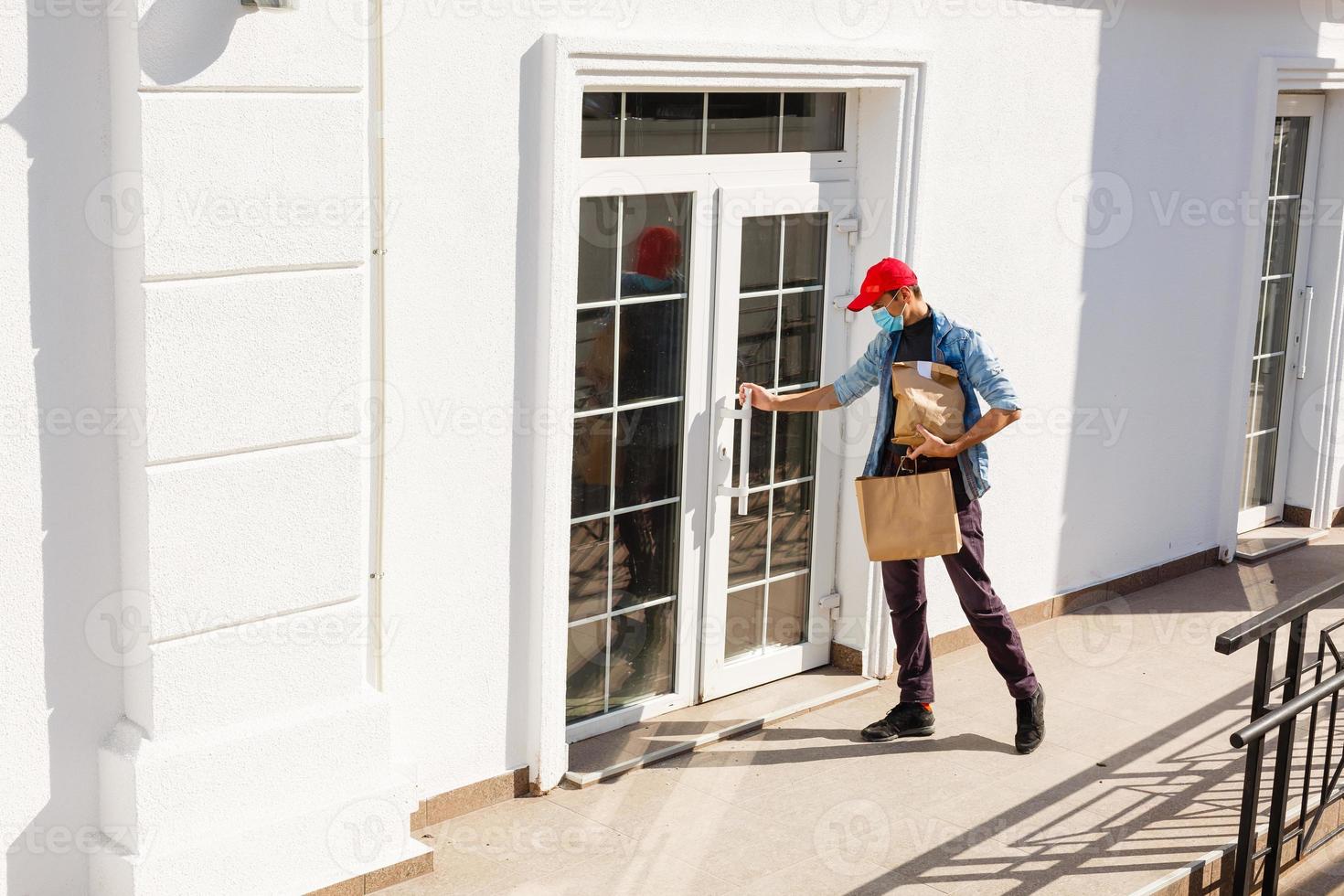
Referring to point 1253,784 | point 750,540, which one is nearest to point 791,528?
point 750,540

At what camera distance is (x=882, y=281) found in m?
5.51

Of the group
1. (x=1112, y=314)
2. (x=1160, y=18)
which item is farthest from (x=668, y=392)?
(x=1160, y=18)

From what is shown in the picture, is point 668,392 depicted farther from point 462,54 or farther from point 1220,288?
point 1220,288

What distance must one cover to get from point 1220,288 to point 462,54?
205 inches

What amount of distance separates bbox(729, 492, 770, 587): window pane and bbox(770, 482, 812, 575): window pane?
2.5 inches

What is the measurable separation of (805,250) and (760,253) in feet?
0.93

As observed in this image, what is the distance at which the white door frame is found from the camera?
8258 mm

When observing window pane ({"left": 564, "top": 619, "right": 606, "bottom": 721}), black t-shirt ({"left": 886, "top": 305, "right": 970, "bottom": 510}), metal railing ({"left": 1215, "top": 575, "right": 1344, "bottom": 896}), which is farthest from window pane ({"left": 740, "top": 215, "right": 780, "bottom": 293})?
metal railing ({"left": 1215, "top": 575, "right": 1344, "bottom": 896})

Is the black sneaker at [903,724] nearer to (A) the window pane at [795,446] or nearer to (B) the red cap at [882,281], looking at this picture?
(A) the window pane at [795,446]

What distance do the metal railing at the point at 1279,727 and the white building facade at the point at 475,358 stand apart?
1.93 m

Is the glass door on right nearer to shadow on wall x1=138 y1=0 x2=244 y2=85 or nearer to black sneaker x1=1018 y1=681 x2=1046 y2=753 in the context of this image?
black sneaker x1=1018 y1=681 x2=1046 y2=753

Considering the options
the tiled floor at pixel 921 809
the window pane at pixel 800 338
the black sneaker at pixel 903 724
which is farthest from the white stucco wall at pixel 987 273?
the black sneaker at pixel 903 724

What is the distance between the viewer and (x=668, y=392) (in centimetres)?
584

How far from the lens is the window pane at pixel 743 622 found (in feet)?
20.7
